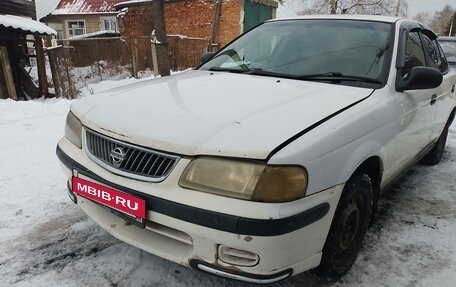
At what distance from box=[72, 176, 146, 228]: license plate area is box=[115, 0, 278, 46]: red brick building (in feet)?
43.4

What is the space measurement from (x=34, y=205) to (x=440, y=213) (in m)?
3.35

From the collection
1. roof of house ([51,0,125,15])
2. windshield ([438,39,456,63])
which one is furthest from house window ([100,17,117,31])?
windshield ([438,39,456,63])

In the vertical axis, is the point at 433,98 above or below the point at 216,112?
below

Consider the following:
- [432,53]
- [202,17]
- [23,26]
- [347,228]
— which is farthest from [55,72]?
[202,17]

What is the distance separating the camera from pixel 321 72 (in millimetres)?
2826

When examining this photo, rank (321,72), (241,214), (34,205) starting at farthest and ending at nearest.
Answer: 1. (34,205)
2. (321,72)
3. (241,214)

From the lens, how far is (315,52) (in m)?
3.02

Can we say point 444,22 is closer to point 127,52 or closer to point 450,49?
point 450,49

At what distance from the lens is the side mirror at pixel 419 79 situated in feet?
8.72

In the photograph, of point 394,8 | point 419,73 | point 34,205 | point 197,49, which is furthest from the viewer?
point 394,8

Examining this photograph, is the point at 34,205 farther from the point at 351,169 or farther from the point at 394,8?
the point at 394,8

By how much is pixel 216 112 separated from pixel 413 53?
2083 mm

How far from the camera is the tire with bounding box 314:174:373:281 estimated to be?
6.95ft

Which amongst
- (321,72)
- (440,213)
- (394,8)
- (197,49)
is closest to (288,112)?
(321,72)
